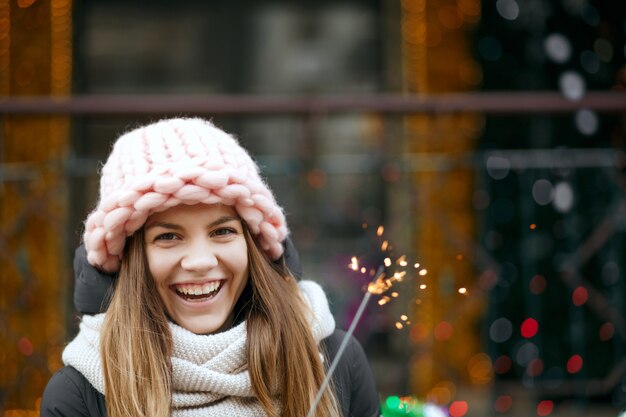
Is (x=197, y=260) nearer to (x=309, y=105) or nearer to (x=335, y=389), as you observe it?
(x=335, y=389)

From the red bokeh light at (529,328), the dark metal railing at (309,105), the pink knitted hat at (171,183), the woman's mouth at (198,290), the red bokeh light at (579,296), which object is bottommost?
the red bokeh light at (529,328)

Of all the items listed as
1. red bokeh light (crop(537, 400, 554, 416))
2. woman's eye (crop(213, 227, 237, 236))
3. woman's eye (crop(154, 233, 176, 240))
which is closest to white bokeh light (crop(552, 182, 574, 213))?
red bokeh light (crop(537, 400, 554, 416))

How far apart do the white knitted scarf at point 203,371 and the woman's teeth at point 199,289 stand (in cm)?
8

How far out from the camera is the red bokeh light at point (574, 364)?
4.74 metres

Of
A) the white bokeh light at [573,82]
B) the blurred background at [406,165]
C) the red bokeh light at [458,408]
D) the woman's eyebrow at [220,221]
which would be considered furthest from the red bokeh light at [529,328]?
the woman's eyebrow at [220,221]

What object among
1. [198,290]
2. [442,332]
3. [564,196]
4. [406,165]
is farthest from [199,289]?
[442,332]

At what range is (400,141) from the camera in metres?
5.34

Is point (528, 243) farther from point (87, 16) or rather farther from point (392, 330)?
point (87, 16)

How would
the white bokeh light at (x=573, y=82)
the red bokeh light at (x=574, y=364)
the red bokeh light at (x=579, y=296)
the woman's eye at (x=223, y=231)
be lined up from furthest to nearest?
the white bokeh light at (x=573, y=82)
the red bokeh light at (x=574, y=364)
the red bokeh light at (x=579, y=296)
the woman's eye at (x=223, y=231)

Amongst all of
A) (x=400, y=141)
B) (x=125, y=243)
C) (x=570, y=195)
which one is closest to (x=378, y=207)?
(x=400, y=141)

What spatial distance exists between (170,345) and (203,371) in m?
0.09

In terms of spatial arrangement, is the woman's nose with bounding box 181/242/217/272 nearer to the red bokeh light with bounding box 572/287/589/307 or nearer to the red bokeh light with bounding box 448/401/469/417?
the red bokeh light with bounding box 448/401/469/417

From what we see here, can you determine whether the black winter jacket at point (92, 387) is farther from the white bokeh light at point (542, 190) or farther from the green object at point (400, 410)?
the white bokeh light at point (542, 190)

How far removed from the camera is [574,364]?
4.77 metres
